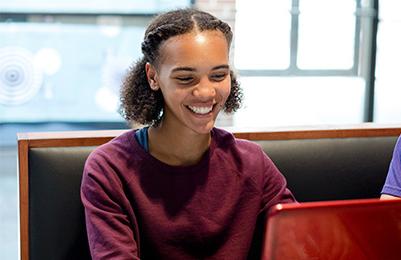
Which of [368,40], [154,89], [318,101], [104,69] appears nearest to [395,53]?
[368,40]

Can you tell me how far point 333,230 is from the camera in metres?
0.82

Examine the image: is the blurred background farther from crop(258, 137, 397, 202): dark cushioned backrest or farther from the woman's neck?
the woman's neck

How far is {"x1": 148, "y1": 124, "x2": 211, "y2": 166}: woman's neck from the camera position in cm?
140

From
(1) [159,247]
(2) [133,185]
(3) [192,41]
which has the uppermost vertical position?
(3) [192,41]

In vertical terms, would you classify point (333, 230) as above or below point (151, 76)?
below

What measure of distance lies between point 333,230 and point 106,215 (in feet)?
1.98

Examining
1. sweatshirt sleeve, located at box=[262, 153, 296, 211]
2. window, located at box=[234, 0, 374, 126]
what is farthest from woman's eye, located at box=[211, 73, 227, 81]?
window, located at box=[234, 0, 374, 126]

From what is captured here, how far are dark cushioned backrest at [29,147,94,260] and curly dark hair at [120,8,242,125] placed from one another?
208 millimetres

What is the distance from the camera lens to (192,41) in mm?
1305

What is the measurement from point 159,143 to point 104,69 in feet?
8.87

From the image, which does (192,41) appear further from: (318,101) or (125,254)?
(318,101)

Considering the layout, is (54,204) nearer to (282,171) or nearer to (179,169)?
(179,169)

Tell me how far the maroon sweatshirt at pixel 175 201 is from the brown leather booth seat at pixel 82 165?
232 millimetres

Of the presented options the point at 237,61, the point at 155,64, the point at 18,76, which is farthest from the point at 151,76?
the point at 237,61
